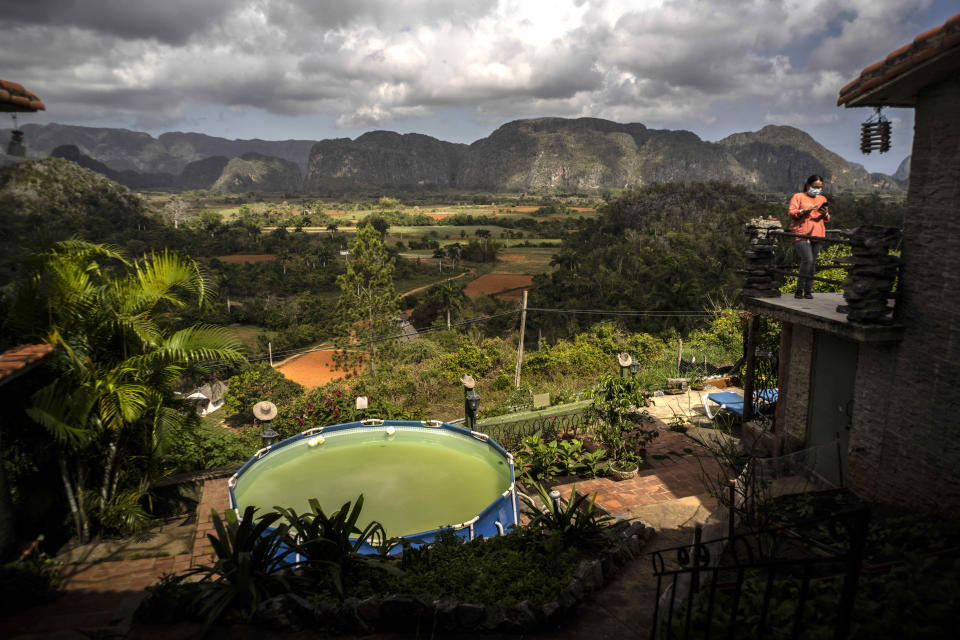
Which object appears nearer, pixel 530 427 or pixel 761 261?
pixel 761 261

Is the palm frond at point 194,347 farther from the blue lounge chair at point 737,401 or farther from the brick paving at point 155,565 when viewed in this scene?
the blue lounge chair at point 737,401

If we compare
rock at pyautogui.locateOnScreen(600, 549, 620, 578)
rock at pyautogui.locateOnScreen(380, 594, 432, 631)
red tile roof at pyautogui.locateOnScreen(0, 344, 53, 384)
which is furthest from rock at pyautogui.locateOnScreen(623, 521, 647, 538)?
red tile roof at pyautogui.locateOnScreen(0, 344, 53, 384)

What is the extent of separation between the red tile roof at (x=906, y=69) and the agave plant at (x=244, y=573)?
663cm

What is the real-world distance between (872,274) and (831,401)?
205cm

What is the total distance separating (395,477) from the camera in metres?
9.20

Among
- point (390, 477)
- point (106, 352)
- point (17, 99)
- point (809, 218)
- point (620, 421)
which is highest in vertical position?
point (17, 99)

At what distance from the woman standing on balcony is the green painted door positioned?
0.89 metres

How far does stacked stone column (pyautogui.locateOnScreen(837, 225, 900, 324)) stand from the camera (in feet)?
17.4

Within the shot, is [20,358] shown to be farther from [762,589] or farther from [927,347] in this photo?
[927,347]

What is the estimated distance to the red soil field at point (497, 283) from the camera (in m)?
45.8

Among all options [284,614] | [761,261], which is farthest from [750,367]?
[284,614]

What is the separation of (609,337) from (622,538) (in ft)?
49.2

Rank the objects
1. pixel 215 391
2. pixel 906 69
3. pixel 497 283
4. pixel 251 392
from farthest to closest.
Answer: pixel 497 283 → pixel 215 391 → pixel 251 392 → pixel 906 69

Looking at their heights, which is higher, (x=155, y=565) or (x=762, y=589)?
(x=762, y=589)
